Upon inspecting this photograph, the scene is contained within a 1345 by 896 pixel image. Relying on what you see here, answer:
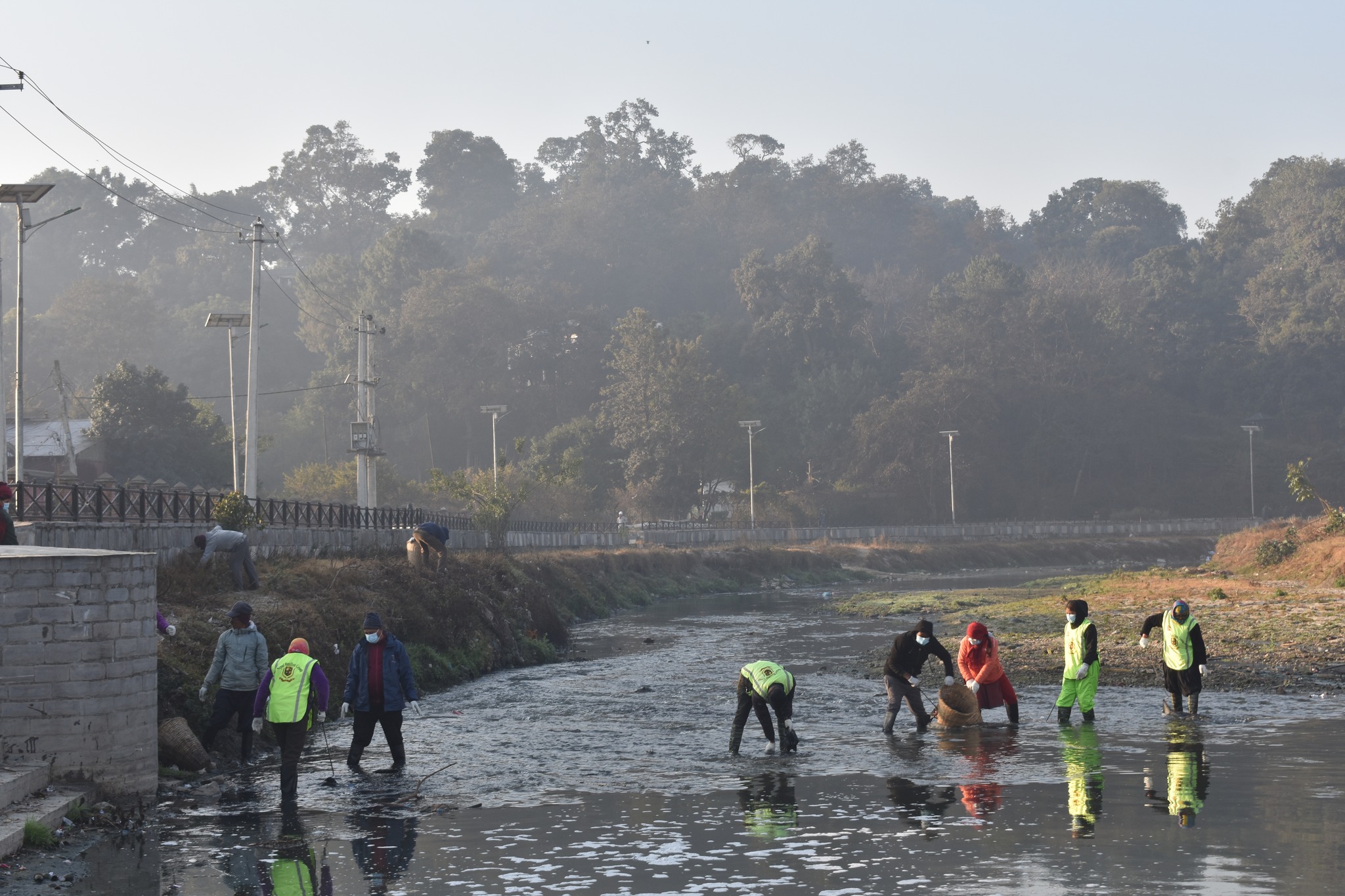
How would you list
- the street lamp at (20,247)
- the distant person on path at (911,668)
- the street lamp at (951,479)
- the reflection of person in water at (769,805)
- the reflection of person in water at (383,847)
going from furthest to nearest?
the street lamp at (951,479)
the street lamp at (20,247)
the distant person on path at (911,668)
the reflection of person in water at (769,805)
the reflection of person in water at (383,847)

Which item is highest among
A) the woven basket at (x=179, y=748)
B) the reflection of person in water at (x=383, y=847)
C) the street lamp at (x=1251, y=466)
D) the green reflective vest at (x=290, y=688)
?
the street lamp at (x=1251, y=466)

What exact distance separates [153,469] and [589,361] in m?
60.2

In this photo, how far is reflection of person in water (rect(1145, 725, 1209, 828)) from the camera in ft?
43.8

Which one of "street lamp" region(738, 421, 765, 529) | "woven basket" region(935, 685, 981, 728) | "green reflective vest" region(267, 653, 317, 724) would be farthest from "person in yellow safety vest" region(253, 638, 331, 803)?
"street lamp" region(738, 421, 765, 529)

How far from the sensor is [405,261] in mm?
132625

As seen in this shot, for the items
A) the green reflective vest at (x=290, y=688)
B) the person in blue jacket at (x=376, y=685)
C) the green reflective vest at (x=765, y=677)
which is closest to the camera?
the green reflective vest at (x=290, y=688)

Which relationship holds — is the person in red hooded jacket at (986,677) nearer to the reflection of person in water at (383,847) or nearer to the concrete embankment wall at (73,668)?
the reflection of person in water at (383,847)

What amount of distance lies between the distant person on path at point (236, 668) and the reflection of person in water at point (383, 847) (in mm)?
3018

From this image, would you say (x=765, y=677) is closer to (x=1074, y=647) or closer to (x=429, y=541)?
(x=1074, y=647)

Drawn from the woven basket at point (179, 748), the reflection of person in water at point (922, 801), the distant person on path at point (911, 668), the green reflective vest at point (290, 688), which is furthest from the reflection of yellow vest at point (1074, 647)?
the woven basket at point (179, 748)

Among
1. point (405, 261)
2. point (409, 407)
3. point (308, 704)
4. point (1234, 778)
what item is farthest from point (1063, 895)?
point (405, 261)

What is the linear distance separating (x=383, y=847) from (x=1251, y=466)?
116m

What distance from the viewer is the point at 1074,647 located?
19.0 m

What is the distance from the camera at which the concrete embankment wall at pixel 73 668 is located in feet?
44.5
